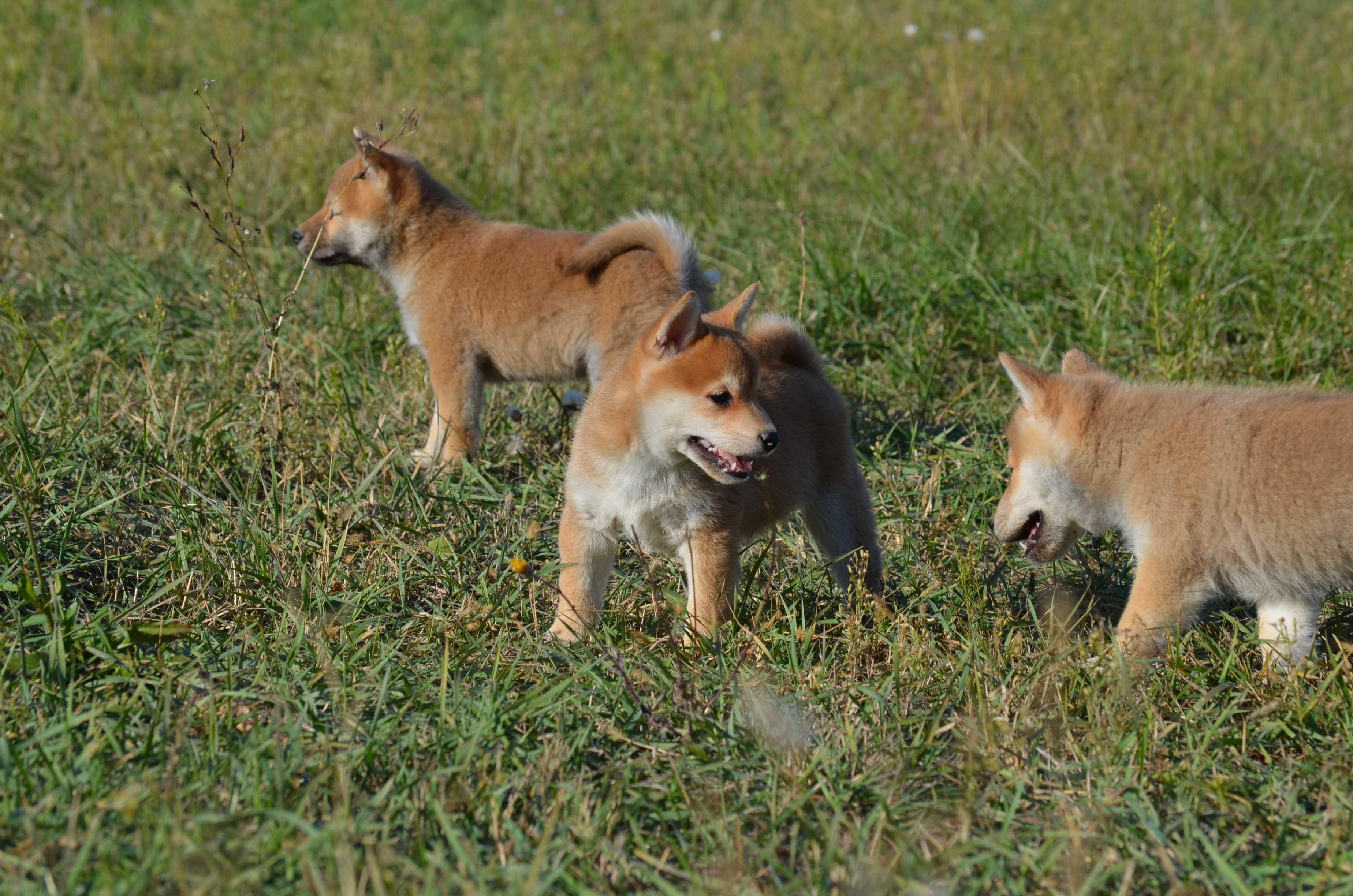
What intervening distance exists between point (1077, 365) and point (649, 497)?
1722 millimetres

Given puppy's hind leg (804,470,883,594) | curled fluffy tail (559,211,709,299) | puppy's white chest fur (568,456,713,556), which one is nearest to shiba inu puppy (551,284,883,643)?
puppy's white chest fur (568,456,713,556)

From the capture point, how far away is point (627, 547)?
474 cm

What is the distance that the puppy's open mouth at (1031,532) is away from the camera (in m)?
4.39

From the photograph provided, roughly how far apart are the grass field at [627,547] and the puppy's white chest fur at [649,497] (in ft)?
1.10

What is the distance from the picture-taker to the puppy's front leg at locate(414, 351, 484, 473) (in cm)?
542

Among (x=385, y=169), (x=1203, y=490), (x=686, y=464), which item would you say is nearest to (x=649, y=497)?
(x=686, y=464)

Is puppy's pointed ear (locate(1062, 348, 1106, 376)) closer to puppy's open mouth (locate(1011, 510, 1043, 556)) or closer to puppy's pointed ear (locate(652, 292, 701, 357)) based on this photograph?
puppy's open mouth (locate(1011, 510, 1043, 556))

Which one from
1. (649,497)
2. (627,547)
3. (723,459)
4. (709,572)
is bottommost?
(627,547)

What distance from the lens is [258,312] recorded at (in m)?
6.24

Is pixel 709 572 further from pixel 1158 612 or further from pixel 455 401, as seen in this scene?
pixel 455 401

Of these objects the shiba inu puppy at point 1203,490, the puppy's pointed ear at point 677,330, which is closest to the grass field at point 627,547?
the shiba inu puppy at point 1203,490

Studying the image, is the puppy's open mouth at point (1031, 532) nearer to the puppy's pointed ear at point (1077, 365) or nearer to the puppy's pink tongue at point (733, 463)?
the puppy's pointed ear at point (1077, 365)

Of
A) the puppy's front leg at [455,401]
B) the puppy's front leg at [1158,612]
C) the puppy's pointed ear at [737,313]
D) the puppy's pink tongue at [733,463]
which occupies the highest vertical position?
the puppy's pointed ear at [737,313]

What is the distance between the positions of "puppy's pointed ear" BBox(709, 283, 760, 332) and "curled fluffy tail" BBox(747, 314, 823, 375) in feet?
0.65
